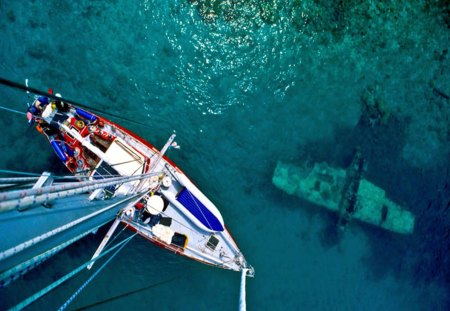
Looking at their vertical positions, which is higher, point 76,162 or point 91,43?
point 91,43

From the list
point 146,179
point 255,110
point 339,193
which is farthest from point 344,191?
point 146,179

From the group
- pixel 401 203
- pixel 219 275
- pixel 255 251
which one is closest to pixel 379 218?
pixel 401 203

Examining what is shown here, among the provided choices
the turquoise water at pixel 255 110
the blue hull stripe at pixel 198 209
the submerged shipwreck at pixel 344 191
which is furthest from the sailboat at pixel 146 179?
the submerged shipwreck at pixel 344 191

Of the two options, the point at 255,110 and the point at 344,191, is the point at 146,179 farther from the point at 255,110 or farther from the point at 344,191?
the point at 344,191

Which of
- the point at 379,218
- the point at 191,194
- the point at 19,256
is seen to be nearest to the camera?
the point at 19,256

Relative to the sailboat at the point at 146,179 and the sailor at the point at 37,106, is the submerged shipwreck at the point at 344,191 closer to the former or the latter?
the sailboat at the point at 146,179

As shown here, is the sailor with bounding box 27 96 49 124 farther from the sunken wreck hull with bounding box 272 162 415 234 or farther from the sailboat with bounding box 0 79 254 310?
the sunken wreck hull with bounding box 272 162 415 234

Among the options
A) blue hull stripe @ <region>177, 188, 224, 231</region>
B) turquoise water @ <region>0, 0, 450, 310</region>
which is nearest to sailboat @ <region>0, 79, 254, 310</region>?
blue hull stripe @ <region>177, 188, 224, 231</region>

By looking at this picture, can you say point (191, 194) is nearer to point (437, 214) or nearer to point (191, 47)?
point (191, 47)
